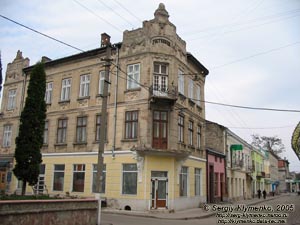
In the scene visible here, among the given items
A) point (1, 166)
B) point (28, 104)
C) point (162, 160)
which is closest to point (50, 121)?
point (1, 166)

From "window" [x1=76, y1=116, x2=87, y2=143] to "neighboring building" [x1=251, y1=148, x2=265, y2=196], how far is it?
109 feet

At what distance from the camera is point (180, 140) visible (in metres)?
25.0

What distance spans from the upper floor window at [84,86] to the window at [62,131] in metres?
2.68

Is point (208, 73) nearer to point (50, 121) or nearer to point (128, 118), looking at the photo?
point (128, 118)

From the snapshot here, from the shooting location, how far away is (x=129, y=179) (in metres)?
23.0

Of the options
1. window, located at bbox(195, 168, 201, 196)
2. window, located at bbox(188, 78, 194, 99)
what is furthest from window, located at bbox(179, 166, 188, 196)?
window, located at bbox(188, 78, 194, 99)

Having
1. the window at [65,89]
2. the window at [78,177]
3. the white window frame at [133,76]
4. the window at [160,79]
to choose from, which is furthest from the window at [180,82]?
Answer: the window at [78,177]

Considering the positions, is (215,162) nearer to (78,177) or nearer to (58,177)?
(78,177)

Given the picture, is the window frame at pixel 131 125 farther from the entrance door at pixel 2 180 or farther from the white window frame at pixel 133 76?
the entrance door at pixel 2 180

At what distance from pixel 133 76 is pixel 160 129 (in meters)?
4.44

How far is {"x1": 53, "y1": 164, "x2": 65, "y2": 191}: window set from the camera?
26.3 metres

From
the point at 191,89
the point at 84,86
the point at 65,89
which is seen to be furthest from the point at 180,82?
the point at 65,89

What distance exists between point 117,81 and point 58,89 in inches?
254

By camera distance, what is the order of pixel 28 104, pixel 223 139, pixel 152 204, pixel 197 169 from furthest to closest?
pixel 223 139 < pixel 197 169 < pixel 152 204 < pixel 28 104
